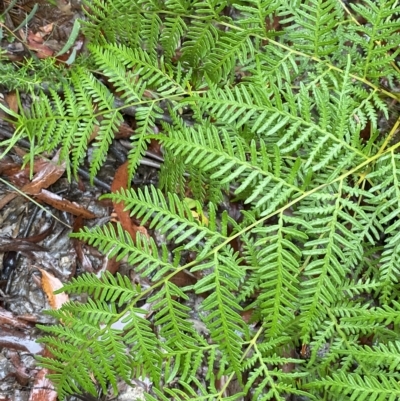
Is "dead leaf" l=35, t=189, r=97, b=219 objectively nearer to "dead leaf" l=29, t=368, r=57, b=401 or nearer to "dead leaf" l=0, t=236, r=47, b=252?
"dead leaf" l=0, t=236, r=47, b=252

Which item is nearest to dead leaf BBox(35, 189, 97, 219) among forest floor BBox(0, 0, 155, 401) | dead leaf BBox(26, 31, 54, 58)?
forest floor BBox(0, 0, 155, 401)

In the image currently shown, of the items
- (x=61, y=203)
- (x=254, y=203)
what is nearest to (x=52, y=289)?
(x=61, y=203)

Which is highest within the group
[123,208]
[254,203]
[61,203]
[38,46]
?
[254,203]

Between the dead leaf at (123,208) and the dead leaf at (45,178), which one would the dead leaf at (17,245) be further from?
the dead leaf at (123,208)

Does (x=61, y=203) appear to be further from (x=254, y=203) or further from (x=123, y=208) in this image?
(x=254, y=203)

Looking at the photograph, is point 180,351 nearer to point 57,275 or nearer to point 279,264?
point 279,264
